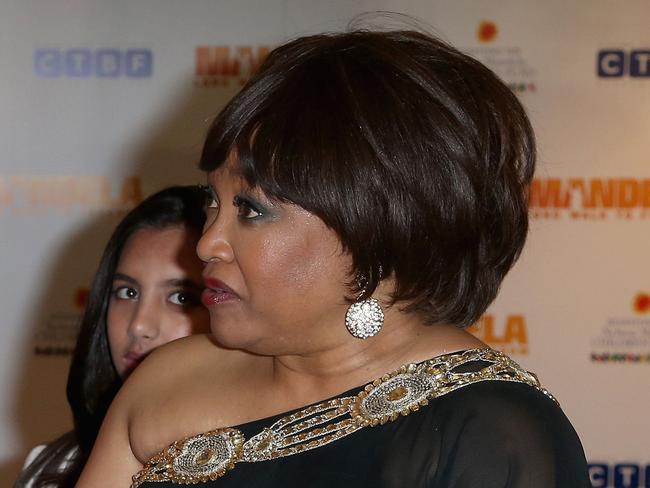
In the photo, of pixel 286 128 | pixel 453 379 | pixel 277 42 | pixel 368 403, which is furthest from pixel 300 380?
pixel 277 42

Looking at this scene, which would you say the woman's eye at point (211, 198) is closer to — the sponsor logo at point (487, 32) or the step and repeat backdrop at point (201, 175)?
the step and repeat backdrop at point (201, 175)

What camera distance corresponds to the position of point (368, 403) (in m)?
1.26

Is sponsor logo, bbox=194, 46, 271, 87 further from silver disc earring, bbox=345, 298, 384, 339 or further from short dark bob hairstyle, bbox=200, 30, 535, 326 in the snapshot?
silver disc earring, bbox=345, 298, 384, 339

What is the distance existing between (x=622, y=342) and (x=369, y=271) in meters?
2.56

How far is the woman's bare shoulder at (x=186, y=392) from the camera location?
137 cm

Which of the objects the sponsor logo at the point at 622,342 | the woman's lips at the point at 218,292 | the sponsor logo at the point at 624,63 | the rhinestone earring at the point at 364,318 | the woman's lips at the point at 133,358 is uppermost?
the sponsor logo at the point at 624,63

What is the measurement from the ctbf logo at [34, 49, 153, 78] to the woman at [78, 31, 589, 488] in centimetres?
248

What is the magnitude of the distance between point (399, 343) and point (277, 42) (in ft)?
8.16

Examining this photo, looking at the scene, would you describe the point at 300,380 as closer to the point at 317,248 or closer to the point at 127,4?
the point at 317,248

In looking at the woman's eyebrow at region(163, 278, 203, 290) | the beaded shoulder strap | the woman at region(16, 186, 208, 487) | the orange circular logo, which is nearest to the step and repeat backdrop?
the orange circular logo

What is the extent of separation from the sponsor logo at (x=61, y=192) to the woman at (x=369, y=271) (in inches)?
95.1

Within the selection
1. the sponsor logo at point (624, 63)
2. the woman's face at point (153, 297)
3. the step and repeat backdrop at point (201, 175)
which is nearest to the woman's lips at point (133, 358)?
the woman's face at point (153, 297)

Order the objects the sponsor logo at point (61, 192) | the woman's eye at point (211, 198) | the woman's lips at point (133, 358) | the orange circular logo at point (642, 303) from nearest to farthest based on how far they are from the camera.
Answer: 1. the woman's eye at point (211, 198)
2. the woman's lips at point (133, 358)
3. the orange circular logo at point (642, 303)
4. the sponsor logo at point (61, 192)

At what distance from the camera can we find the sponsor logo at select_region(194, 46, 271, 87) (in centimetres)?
363
